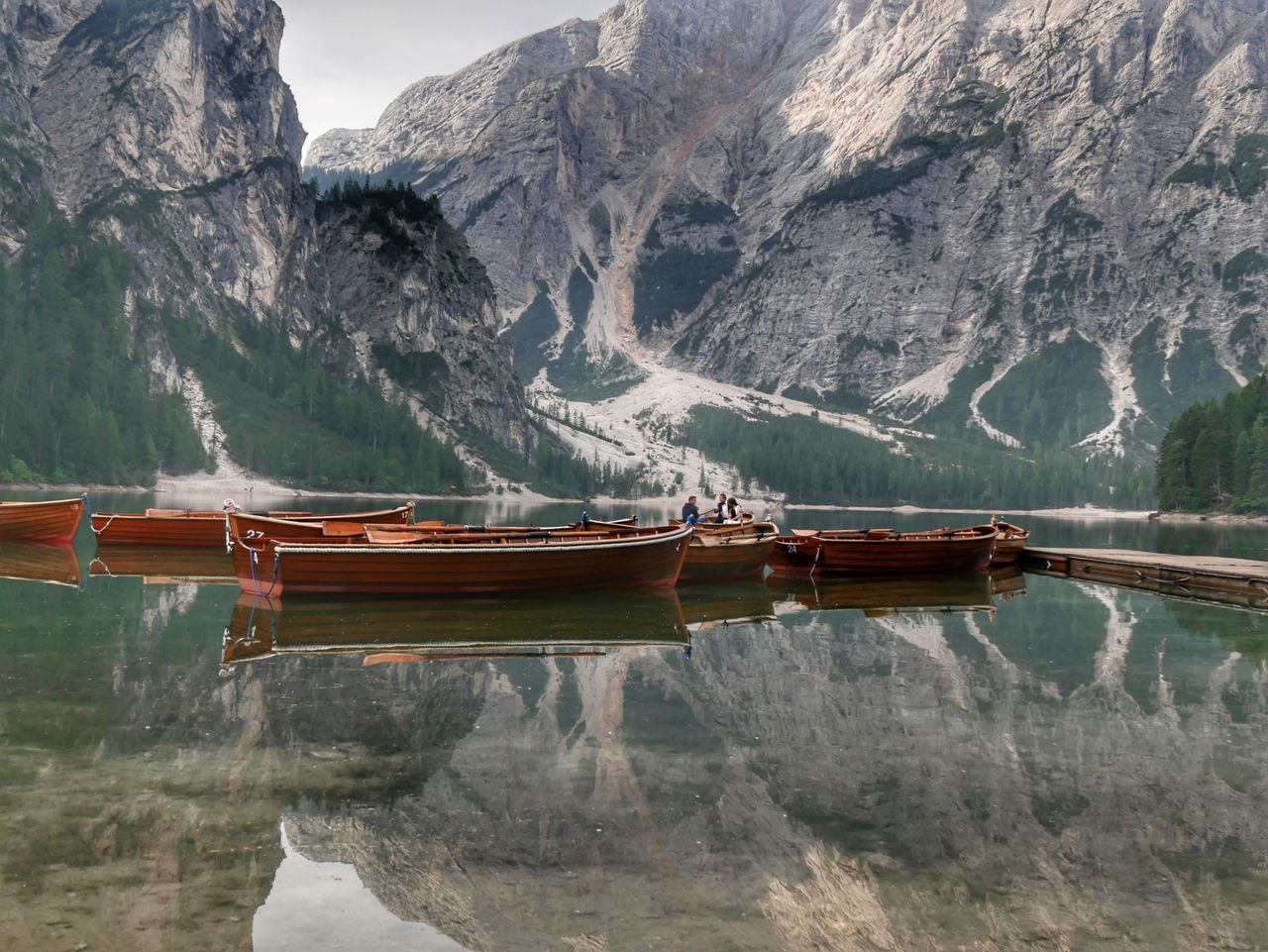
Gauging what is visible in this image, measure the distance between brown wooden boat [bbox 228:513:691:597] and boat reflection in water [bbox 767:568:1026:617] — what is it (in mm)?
7063

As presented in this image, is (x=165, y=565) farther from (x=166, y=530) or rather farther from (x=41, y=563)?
(x=166, y=530)

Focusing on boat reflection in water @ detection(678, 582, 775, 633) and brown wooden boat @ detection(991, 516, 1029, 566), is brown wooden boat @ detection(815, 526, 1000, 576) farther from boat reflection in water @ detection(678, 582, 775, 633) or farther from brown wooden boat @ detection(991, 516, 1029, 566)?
brown wooden boat @ detection(991, 516, 1029, 566)

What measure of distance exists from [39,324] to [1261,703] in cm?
21808

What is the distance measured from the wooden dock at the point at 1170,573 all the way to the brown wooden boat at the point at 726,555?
1848cm

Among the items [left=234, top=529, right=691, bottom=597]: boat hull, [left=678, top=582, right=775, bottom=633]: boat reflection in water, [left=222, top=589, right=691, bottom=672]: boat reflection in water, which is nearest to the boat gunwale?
[left=234, top=529, right=691, bottom=597]: boat hull

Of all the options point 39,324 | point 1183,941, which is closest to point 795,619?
point 1183,941

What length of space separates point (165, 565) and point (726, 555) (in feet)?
88.5

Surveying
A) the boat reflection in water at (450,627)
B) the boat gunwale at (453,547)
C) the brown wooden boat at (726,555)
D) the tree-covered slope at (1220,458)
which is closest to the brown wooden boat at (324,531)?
the boat gunwale at (453,547)

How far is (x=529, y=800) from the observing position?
1458 centimetres

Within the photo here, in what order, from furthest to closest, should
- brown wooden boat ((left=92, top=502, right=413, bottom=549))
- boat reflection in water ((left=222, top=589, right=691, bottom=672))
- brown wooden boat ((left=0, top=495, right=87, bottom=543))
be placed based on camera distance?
brown wooden boat ((left=0, top=495, right=87, bottom=543)) → brown wooden boat ((left=92, top=502, right=413, bottom=549)) → boat reflection in water ((left=222, top=589, right=691, bottom=672))

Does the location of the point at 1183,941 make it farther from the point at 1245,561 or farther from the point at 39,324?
the point at 39,324

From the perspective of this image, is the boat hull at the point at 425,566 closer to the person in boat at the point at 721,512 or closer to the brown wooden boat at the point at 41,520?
the person in boat at the point at 721,512

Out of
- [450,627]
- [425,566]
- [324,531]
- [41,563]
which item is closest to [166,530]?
[41,563]

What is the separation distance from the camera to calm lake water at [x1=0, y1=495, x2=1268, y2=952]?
11.1m
